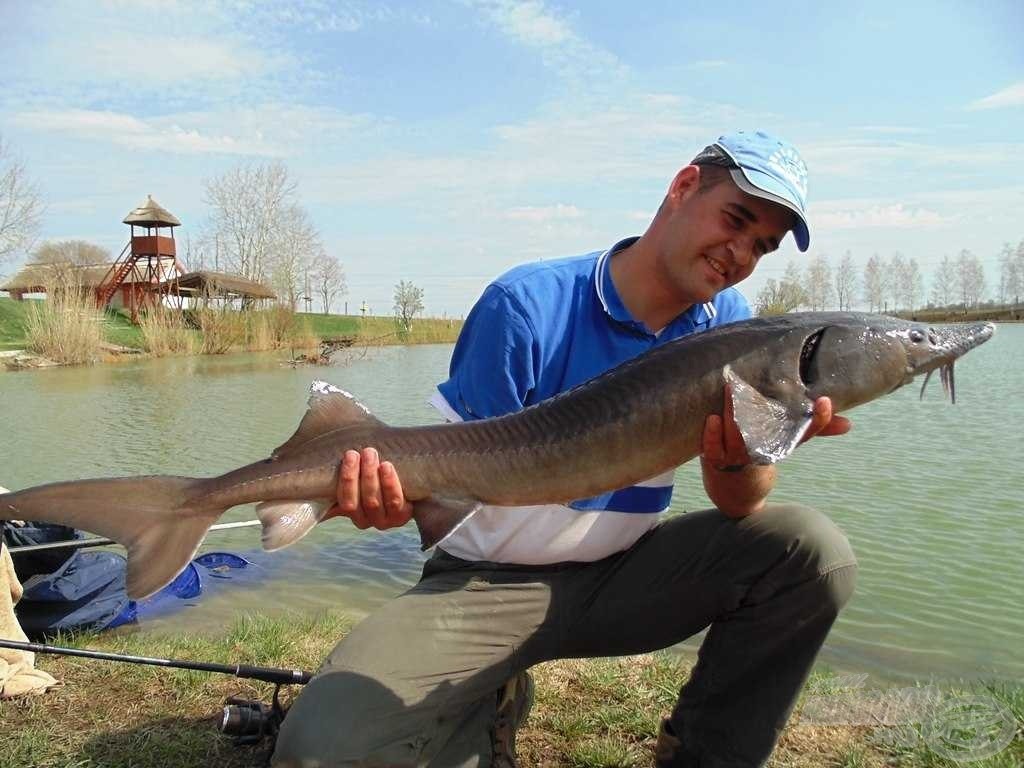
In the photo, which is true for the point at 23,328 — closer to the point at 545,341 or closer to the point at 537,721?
the point at 537,721

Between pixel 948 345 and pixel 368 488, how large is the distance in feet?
6.44

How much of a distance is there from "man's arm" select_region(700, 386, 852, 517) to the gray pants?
95 mm

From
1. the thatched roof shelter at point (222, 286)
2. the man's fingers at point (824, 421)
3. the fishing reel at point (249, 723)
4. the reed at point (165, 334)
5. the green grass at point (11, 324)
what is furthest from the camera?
the thatched roof shelter at point (222, 286)

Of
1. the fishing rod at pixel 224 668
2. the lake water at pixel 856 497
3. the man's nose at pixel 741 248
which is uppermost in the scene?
the man's nose at pixel 741 248

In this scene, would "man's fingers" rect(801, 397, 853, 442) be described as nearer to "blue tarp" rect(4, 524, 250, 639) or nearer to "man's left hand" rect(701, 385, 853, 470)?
"man's left hand" rect(701, 385, 853, 470)

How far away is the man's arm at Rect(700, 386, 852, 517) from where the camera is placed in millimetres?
2533

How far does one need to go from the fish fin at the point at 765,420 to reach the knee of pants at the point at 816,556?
576mm

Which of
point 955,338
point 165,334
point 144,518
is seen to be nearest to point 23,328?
point 165,334

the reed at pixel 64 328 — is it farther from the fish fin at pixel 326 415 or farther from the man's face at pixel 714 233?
the man's face at pixel 714 233

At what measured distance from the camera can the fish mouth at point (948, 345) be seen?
2607 millimetres

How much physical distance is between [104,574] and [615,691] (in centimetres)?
351

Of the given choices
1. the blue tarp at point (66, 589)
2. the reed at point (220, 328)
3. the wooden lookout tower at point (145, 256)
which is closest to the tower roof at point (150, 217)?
the wooden lookout tower at point (145, 256)

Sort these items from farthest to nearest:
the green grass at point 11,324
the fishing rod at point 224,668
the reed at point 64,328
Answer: the green grass at point 11,324, the reed at point 64,328, the fishing rod at point 224,668

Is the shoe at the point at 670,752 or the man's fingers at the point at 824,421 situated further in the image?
the shoe at the point at 670,752
